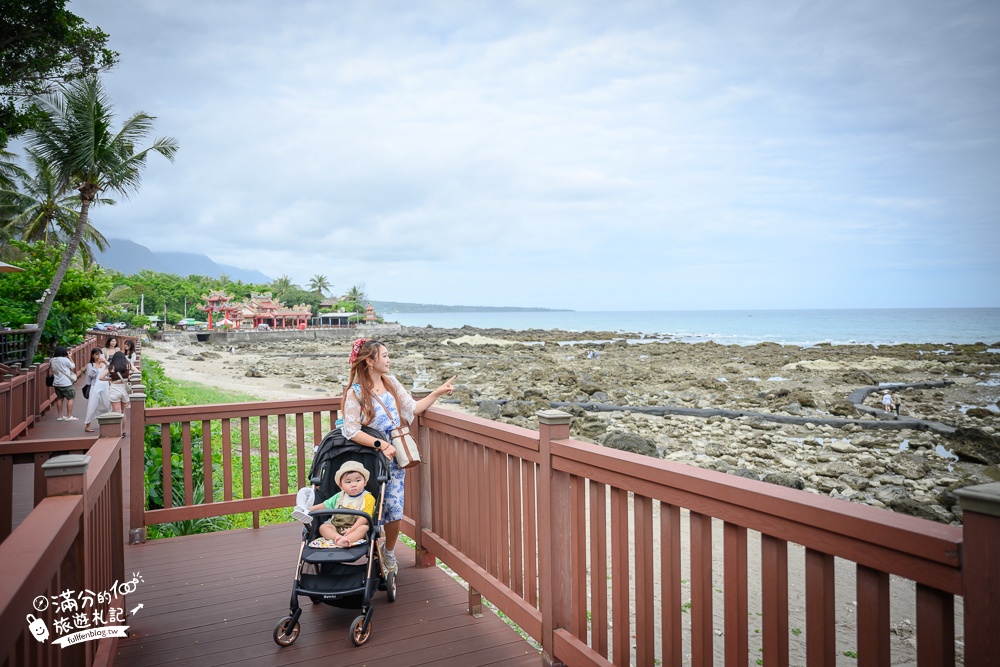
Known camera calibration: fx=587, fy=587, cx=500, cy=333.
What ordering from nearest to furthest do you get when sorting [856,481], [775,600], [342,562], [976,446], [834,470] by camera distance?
[775,600] → [342,562] → [856,481] → [834,470] → [976,446]

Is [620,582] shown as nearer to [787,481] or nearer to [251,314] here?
[787,481]

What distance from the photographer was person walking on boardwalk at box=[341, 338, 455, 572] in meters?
3.78

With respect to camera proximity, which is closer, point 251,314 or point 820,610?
point 820,610

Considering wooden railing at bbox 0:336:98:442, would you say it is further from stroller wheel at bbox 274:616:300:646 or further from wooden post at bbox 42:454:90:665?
wooden post at bbox 42:454:90:665

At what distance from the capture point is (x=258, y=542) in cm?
493

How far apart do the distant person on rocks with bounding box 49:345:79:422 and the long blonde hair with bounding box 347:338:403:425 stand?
999 cm

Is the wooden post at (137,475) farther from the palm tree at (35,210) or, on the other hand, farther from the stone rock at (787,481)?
the palm tree at (35,210)

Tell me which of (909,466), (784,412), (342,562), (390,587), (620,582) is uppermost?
(620,582)

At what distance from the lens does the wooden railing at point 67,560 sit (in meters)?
1.34

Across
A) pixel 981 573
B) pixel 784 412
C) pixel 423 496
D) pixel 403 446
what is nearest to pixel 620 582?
pixel 981 573

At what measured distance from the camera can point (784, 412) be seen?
17766mm

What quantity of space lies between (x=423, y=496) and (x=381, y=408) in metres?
0.86

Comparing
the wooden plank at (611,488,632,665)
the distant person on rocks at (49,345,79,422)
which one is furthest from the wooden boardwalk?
the distant person on rocks at (49,345,79,422)

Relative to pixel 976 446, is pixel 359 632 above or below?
above
